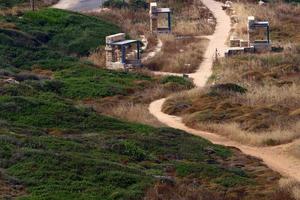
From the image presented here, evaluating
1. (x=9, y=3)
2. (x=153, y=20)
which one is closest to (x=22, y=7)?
(x=9, y=3)

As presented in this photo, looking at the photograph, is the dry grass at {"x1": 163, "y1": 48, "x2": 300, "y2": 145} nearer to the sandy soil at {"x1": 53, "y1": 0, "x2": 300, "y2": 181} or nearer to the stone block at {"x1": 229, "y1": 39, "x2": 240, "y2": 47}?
the sandy soil at {"x1": 53, "y1": 0, "x2": 300, "y2": 181}

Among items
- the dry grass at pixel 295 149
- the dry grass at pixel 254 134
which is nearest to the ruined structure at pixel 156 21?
the dry grass at pixel 254 134

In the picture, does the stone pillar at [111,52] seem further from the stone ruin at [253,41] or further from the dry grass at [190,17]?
the dry grass at [190,17]

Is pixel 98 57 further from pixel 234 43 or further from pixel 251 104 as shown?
pixel 251 104

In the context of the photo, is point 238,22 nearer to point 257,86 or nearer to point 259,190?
point 257,86

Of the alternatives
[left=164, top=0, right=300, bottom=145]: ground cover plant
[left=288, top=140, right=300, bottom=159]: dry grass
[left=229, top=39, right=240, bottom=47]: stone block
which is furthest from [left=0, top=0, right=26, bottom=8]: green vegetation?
[left=288, top=140, right=300, bottom=159]: dry grass

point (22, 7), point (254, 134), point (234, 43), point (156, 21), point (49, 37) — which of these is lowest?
point (254, 134)
